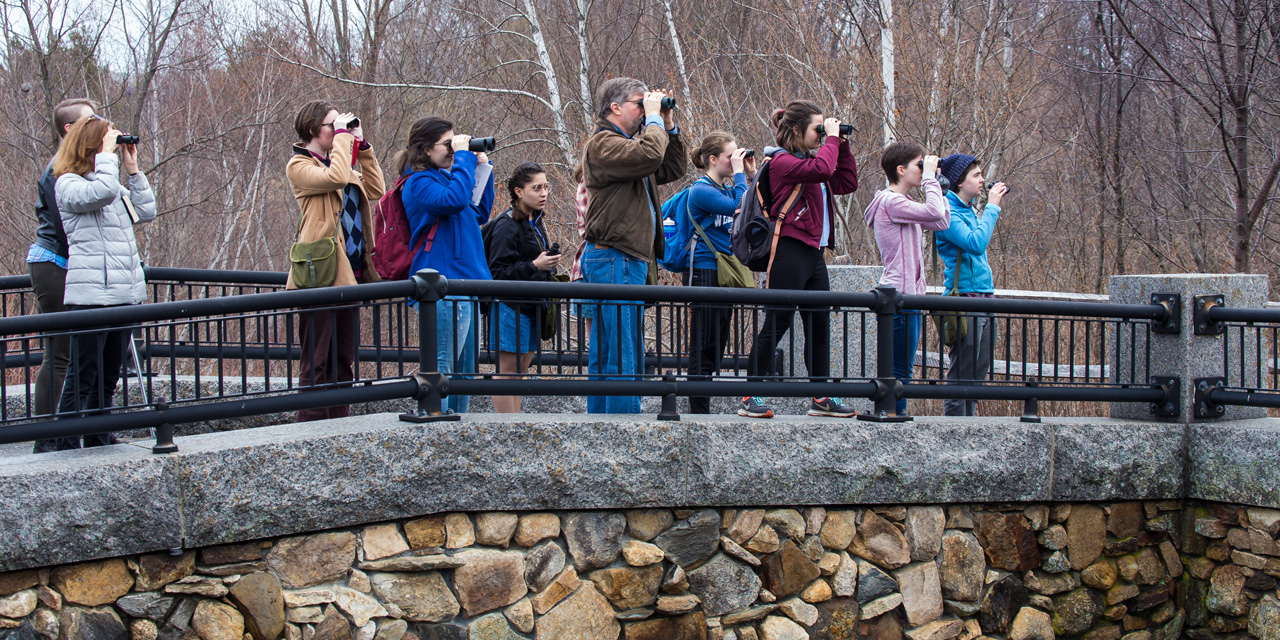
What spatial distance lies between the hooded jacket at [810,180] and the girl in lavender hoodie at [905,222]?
15.5 inches

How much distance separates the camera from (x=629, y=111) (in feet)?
18.3

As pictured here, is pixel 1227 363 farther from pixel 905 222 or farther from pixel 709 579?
pixel 709 579

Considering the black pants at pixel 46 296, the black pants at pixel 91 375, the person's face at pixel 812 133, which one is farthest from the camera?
the person's face at pixel 812 133

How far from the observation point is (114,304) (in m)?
5.07

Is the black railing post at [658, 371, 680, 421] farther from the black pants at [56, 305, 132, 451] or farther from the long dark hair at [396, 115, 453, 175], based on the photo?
the black pants at [56, 305, 132, 451]

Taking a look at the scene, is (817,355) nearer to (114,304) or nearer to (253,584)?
(253,584)

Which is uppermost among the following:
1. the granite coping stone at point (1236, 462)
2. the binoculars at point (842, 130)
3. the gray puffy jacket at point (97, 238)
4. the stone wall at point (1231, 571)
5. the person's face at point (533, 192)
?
the binoculars at point (842, 130)

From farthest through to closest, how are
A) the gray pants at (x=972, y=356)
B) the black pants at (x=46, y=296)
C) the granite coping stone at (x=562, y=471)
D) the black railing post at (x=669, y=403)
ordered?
the gray pants at (x=972, y=356)
the black railing post at (x=669, y=403)
the black pants at (x=46, y=296)
the granite coping stone at (x=562, y=471)

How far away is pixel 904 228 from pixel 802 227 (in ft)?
2.77

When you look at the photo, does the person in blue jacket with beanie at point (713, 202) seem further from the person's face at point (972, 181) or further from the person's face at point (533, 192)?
the person's face at point (972, 181)

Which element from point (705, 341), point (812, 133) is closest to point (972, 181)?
point (812, 133)

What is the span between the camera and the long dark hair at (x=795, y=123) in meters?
5.79

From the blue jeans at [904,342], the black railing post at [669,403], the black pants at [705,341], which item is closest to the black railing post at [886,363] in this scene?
the blue jeans at [904,342]

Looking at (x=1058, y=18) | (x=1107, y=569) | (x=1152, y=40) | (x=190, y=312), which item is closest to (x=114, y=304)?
(x=190, y=312)
